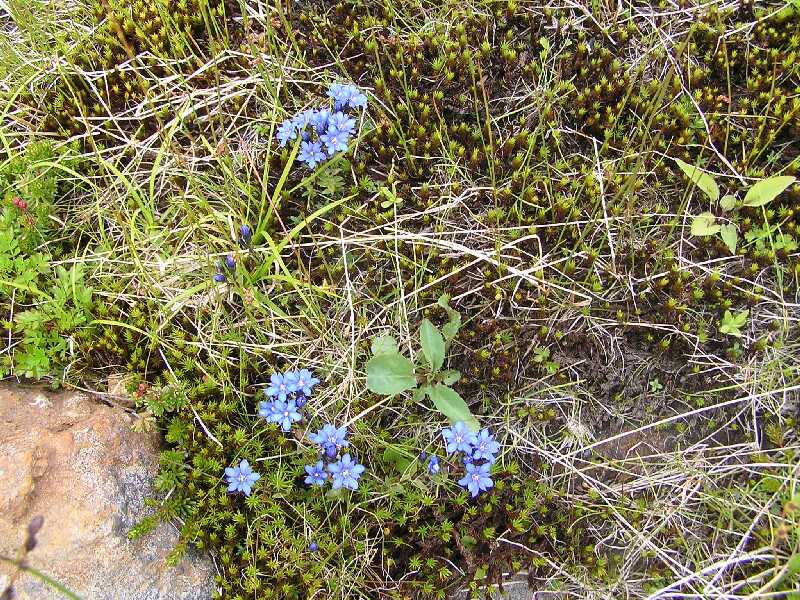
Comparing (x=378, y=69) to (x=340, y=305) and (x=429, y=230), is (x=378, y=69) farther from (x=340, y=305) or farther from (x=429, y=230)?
(x=340, y=305)

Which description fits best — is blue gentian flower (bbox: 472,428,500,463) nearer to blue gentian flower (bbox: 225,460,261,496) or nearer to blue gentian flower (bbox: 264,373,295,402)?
blue gentian flower (bbox: 264,373,295,402)

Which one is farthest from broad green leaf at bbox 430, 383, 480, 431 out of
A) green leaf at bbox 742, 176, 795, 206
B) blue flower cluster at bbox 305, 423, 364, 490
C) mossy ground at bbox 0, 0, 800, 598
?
green leaf at bbox 742, 176, 795, 206

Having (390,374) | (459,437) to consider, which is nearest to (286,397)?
(390,374)

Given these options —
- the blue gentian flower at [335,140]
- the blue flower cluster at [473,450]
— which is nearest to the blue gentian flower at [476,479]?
the blue flower cluster at [473,450]

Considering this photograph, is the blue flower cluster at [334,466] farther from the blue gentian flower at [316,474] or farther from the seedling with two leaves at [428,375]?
the seedling with two leaves at [428,375]

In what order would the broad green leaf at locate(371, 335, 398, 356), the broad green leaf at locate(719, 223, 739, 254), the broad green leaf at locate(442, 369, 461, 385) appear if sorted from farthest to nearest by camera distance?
1. the broad green leaf at locate(719, 223, 739, 254)
2. the broad green leaf at locate(371, 335, 398, 356)
3. the broad green leaf at locate(442, 369, 461, 385)

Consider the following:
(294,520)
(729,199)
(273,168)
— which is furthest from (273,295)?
(729,199)

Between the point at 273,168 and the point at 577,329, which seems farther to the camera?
the point at 273,168

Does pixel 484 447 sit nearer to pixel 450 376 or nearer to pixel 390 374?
pixel 450 376
